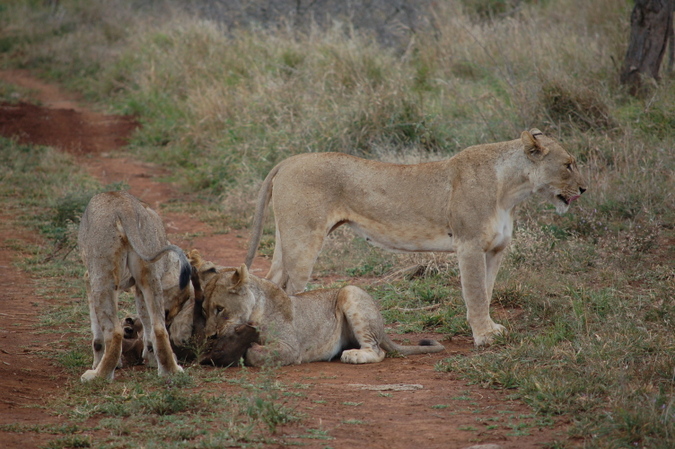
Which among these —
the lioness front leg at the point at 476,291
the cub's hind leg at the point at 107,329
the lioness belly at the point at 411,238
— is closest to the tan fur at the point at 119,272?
the cub's hind leg at the point at 107,329

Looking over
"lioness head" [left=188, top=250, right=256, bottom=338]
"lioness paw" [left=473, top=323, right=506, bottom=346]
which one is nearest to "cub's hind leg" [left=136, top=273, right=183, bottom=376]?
"lioness head" [left=188, top=250, right=256, bottom=338]

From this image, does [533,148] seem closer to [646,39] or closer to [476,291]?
[476,291]

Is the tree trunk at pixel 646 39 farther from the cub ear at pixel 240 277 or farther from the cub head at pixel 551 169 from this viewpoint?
the cub ear at pixel 240 277

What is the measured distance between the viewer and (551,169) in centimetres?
615

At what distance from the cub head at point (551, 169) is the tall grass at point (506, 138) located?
2.83 feet

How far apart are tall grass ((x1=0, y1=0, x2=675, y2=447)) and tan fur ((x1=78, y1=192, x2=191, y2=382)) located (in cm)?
201

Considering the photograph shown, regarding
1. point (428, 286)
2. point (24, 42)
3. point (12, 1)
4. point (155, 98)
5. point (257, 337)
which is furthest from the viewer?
point (12, 1)

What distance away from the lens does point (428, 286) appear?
23.9 ft

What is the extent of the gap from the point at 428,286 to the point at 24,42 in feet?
58.1

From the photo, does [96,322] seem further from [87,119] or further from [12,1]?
[12,1]

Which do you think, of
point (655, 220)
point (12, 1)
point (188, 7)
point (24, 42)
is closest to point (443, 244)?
point (655, 220)

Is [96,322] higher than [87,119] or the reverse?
higher

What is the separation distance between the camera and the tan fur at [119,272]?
4.70m

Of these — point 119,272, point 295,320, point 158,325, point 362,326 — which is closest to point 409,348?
point 362,326
